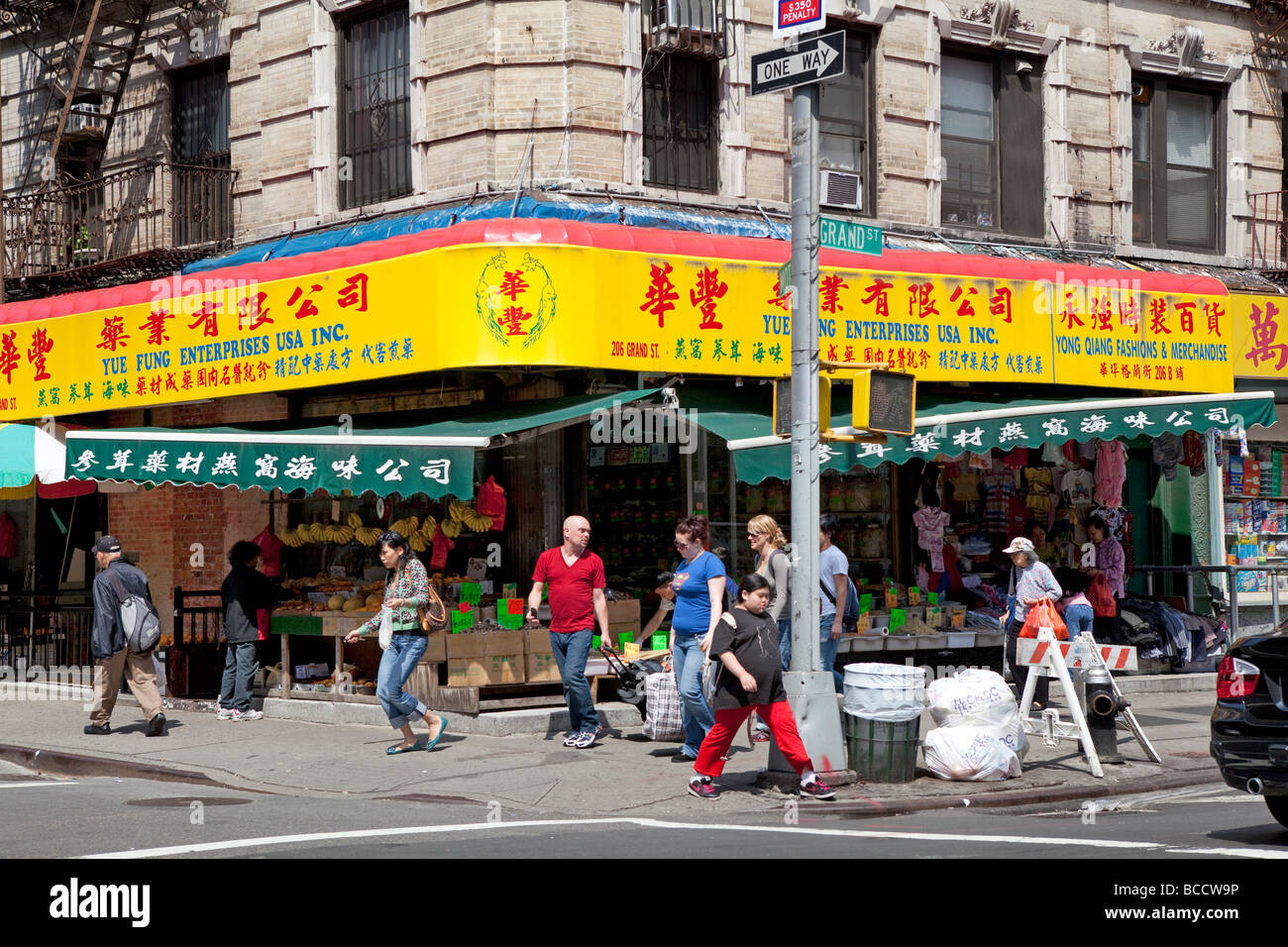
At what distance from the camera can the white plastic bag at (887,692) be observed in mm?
10852

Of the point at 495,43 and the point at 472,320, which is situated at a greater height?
the point at 495,43

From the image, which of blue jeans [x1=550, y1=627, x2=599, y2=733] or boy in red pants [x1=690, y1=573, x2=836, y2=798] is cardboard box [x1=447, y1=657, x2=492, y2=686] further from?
boy in red pants [x1=690, y1=573, x2=836, y2=798]

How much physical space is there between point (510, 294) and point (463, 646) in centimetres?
316

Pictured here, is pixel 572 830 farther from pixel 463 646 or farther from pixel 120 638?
pixel 120 638

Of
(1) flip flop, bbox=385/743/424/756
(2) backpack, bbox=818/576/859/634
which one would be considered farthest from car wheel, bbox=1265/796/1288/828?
(1) flip flop, bbox=385/743/424/756

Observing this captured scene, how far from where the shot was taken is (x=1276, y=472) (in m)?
20.4

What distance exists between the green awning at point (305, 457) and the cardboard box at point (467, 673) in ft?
5.56

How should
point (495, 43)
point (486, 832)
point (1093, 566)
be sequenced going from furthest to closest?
point (1093, 566), point (495, 43), point (486, 832)

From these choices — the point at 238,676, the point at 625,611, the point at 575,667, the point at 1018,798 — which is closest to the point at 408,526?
the point at 238,676

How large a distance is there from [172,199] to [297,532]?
4786 millimetres

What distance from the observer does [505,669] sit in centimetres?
1420

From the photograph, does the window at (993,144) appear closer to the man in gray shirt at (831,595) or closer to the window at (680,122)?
the window at (680,122)
